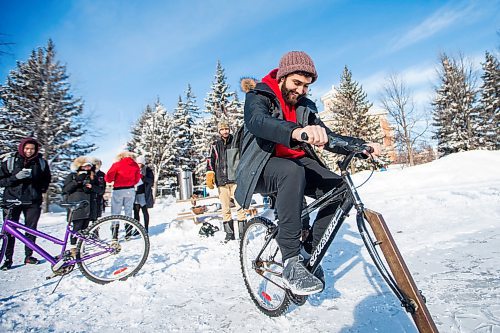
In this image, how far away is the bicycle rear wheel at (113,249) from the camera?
12.6 ft

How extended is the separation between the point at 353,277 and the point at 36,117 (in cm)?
2472

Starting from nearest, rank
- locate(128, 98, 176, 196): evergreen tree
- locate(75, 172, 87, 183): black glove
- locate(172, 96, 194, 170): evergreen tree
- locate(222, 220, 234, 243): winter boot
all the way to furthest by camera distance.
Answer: locate(75, 172, 87, 183): black glove → locate(222, 220, 234, 243): winter boot → locate(128, 98, 176, 196): evergreen tree → locate(172, 96, 194, 170): evergreen tree

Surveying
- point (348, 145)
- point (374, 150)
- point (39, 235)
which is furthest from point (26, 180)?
point (374, 150)

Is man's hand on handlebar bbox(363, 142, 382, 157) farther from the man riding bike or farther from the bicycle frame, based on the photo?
the bicycle frame

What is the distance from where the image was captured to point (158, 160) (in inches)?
1437

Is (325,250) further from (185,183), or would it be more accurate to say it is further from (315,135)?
(185,183)

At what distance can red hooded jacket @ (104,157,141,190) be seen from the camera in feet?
23.0

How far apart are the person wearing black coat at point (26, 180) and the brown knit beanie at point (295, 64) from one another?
5.21 meters

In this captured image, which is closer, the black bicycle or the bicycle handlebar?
the black bicycle

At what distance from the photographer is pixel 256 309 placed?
2695mm

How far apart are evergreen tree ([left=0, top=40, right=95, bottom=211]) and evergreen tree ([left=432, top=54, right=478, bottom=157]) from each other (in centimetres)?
3667

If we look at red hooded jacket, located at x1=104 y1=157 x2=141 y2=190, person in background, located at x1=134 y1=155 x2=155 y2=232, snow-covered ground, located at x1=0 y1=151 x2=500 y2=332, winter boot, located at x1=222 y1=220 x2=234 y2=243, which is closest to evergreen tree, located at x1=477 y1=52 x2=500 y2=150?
snow-covered ground, located at x1=0 y1=151 x2=500 y2=332

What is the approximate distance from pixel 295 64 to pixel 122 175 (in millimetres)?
5952

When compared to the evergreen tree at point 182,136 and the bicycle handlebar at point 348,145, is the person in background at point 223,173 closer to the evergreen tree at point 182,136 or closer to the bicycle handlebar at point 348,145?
the bicycle handlebar at point 348,145
